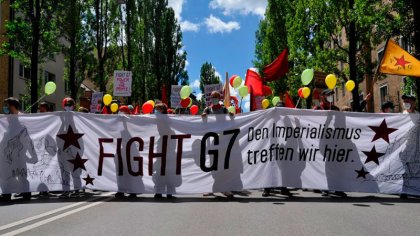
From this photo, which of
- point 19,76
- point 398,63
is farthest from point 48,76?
point 398,63

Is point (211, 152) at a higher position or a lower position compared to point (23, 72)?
lower

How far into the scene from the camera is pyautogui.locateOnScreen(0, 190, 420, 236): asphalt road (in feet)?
19.2

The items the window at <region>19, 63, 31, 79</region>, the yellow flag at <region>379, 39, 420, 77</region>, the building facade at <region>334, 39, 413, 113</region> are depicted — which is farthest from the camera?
the window at <region>19, 63, 31, 79</region>

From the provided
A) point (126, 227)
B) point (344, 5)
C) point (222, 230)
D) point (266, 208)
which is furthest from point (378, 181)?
point (344, 5)

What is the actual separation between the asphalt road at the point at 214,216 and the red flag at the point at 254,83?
5.41 metres

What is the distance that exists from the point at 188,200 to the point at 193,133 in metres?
1.39

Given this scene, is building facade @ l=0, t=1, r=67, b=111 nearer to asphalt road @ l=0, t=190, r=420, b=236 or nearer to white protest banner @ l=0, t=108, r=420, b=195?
white protest banner @ l=0, t=108, r=420, b=195

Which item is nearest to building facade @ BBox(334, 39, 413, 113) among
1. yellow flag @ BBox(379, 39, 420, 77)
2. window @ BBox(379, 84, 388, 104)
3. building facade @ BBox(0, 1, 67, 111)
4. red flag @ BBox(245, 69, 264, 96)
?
window @ BBox(379, 84, 388, 104)

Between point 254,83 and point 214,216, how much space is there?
8020 mm

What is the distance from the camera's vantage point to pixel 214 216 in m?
6.90

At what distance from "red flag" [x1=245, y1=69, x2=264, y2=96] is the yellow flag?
14.4 feet

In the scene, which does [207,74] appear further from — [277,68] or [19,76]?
[277,68]

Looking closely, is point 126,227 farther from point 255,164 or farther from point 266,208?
point 255,164

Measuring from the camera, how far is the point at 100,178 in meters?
9.62
